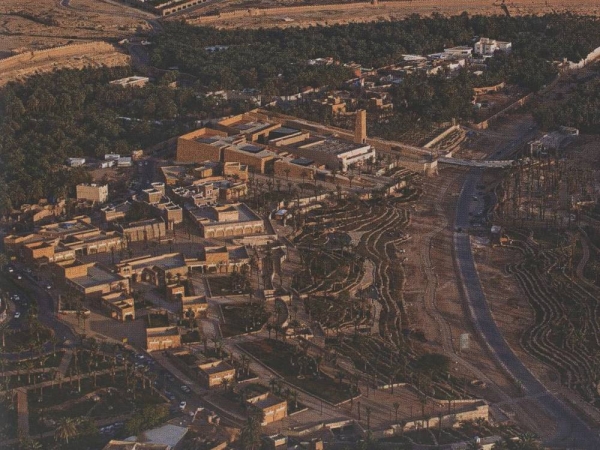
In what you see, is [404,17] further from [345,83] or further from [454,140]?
[454,140]

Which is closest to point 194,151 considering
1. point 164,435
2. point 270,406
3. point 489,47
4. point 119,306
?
point 119,306

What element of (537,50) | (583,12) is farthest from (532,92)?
(583,12)

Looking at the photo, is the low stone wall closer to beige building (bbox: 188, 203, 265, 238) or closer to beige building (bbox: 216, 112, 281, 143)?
beige building (bbox: 216, 112, 281, 143)

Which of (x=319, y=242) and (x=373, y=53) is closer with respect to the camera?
(x=319, y=242)

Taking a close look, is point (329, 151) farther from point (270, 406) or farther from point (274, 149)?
point (270, 406)

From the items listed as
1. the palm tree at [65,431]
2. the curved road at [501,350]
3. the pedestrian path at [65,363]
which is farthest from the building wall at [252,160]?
the palm tree at [65,431]

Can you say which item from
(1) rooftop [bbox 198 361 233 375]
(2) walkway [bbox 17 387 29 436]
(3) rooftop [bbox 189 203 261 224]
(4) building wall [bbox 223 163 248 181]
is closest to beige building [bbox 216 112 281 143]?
(4) building wall [bbox 223 163 248 181]
